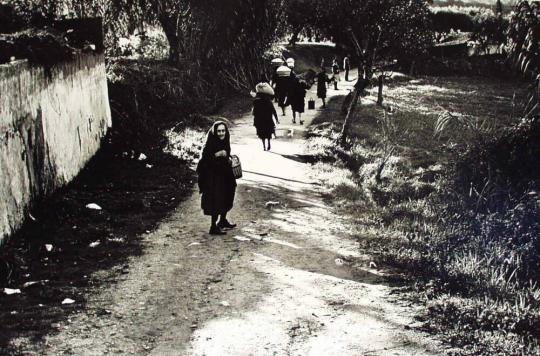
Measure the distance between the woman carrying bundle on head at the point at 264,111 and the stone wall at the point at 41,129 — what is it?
3.72m

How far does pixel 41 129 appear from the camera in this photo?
8.67 metres

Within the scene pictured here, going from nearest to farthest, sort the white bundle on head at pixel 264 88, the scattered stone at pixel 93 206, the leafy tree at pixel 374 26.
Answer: the scattered stone at pixel 93 206 → the white bundle on head at pixel 264 88 → the leafy tree at pixel 374 26

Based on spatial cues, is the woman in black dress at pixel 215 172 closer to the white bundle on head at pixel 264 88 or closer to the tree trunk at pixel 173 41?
the white bundle on head at pixel 264 88

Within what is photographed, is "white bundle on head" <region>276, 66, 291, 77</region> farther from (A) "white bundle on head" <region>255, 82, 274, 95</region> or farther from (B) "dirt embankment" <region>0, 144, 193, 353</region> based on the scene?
(B) "dirt embankment" <region>0, 144, 193, 353</region>

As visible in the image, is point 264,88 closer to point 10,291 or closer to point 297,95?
point 297,95

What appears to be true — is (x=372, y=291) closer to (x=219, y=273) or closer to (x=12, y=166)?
(x=219, y=273)

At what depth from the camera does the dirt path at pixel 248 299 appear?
5.18 m

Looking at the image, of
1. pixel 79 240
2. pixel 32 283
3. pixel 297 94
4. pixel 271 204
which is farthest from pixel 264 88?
pixel 32 283

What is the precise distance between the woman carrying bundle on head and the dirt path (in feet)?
14.7

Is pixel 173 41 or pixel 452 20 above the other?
pixel 452 20

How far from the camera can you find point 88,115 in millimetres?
11688

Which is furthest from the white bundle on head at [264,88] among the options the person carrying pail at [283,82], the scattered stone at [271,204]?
the scattered stone at [271,204]

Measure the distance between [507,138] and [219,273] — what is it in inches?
233

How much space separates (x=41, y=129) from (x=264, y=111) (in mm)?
5848
